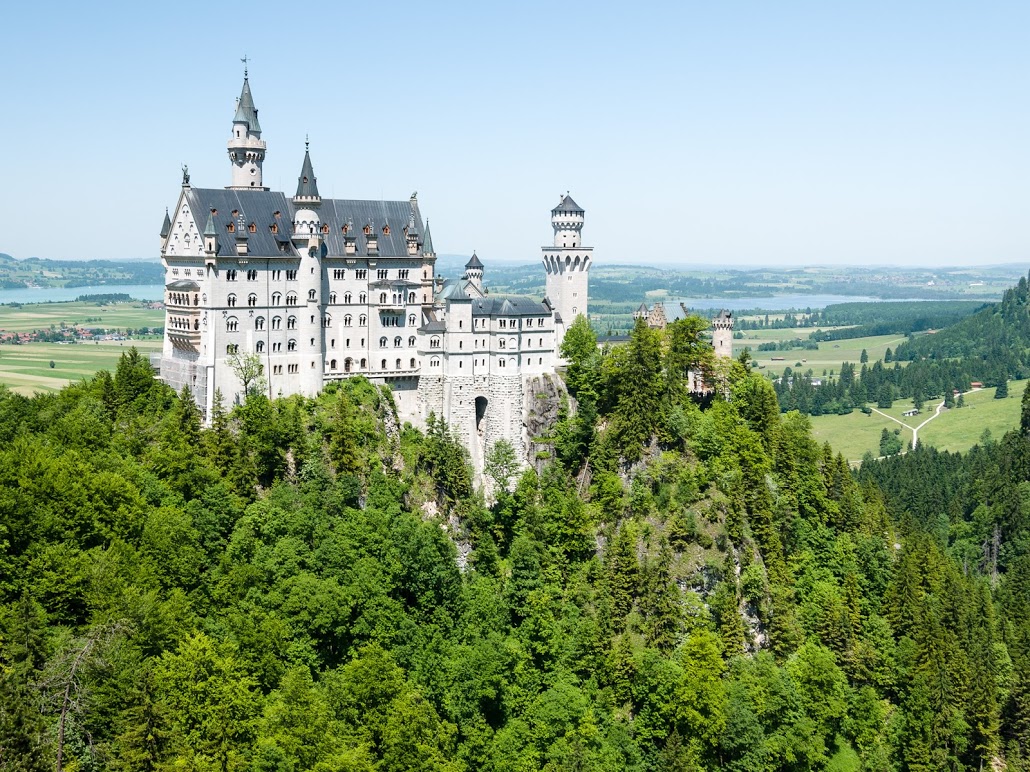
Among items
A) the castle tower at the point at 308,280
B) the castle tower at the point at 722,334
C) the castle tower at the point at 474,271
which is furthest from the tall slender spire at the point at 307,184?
the castle tower at the point at 722,334

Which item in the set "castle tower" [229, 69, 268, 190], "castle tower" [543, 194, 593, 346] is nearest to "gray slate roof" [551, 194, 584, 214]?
"castle tower" [543, 194, 593, 346]

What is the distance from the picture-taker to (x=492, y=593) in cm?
8812

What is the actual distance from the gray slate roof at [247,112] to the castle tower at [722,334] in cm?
4728

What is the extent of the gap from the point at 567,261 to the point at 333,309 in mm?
24647

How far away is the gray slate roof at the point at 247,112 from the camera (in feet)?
319

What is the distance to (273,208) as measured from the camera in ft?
311

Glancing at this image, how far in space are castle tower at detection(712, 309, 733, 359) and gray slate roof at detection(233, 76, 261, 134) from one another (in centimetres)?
4728

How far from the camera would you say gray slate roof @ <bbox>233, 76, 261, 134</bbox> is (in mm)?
97250

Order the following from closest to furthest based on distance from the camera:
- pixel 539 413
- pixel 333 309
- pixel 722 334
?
pixel 333 309 < pixel 539 413 < pixel 722 334

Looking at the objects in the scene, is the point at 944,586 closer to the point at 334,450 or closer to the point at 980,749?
the point at 980,749

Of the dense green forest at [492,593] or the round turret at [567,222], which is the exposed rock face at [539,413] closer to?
the dense green forest at [492,593]

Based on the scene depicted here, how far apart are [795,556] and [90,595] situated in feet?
195

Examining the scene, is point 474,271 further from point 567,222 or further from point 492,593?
point 492,593

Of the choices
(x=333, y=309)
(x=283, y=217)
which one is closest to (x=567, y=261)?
(x=333, y=309)
